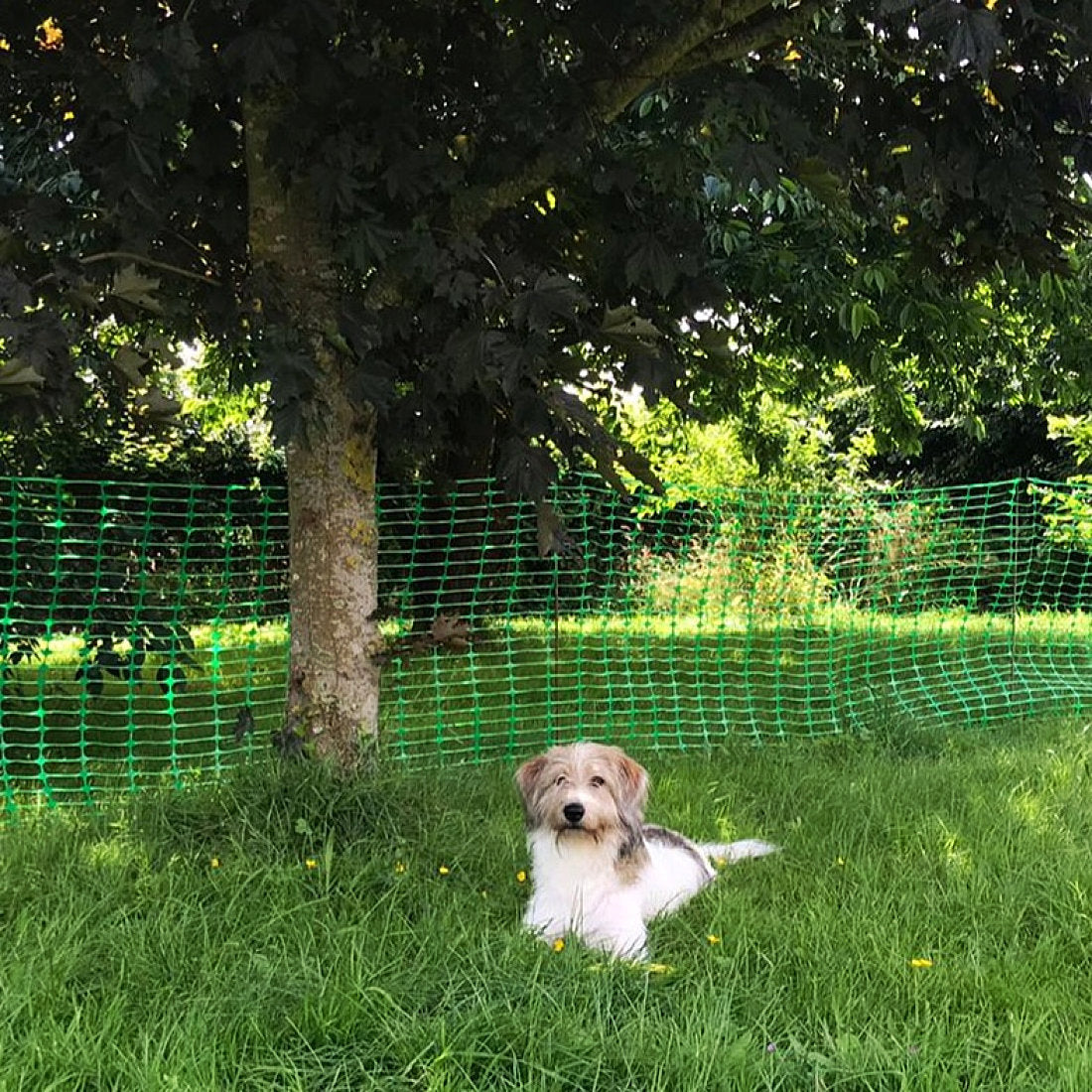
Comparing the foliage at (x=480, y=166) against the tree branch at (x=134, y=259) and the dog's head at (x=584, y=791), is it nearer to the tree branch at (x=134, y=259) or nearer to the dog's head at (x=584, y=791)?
the tree branch at (x=134, y=259)

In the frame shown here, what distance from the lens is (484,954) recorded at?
269 cm

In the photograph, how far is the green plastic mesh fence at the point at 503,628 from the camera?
5020mm

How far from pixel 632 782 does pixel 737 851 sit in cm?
80

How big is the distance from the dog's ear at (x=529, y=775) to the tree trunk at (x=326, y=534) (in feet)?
2.60

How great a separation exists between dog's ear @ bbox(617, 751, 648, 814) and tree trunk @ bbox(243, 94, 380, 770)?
3.57 ft

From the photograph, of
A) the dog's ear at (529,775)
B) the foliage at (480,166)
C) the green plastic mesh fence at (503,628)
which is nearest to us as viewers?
the foliage at (480,166)

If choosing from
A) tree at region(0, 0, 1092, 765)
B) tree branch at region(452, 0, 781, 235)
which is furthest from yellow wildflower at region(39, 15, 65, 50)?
tree branch at region(452, 0, 781, 235)

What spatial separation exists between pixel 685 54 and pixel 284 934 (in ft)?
9.66

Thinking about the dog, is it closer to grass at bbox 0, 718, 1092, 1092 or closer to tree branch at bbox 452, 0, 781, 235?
grass at bbox 0, 718, 1092, 1092

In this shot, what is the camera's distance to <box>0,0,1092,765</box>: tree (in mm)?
2842

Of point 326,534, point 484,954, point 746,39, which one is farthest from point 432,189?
point 484,954

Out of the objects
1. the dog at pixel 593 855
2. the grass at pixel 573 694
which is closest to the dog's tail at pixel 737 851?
the dog at pixel 593 855

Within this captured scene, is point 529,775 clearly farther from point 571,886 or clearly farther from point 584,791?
point 571,886

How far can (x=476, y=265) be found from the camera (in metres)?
3.35
